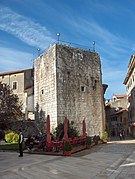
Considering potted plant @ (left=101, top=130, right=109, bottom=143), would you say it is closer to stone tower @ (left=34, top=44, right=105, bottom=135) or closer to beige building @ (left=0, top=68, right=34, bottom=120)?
stone tower @ (left=34, top=44, right=105, bottom=135)

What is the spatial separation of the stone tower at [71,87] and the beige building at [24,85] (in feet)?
18.6

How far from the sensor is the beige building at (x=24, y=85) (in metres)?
34.3

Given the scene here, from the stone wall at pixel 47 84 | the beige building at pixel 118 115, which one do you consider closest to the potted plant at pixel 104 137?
the stone wall at pixel 47 84

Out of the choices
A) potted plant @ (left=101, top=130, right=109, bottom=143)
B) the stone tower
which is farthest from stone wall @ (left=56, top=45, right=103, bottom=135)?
potted plant @ (left=101, top=130, right=109, bottom=143)

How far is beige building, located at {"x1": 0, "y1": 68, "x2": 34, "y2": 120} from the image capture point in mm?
34281

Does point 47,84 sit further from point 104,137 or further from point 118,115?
point 118,115

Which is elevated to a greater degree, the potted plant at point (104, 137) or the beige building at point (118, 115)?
the beige building at point (118, 115)

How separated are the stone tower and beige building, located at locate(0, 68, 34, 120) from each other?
567cm

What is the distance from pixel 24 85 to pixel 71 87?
11.7 metres

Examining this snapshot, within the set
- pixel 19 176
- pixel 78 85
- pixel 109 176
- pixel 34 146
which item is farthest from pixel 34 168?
pixel 78 85

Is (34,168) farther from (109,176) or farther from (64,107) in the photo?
(64,107)

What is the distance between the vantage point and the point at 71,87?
2586 cm

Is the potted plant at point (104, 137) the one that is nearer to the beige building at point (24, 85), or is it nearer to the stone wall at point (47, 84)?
the stone wall at point (47, 84)

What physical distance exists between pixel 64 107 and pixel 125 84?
26225mm
